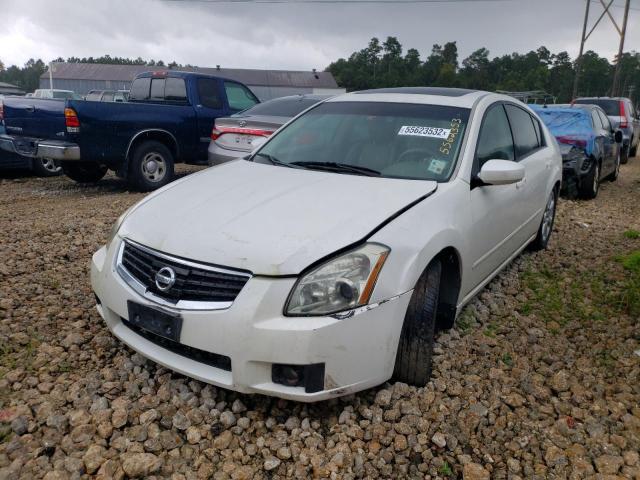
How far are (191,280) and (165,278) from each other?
14 centimetres

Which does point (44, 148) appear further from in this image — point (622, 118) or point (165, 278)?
point (622, 118)

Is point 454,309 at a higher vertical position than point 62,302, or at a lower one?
higher

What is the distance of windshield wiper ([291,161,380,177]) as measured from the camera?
3.22 m

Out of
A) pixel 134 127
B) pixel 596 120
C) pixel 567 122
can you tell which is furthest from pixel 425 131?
pixel 596 120

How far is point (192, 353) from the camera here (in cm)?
246

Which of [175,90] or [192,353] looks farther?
[175,90]

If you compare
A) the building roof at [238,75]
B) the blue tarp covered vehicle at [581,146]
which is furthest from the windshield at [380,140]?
the building roof at [238,75]

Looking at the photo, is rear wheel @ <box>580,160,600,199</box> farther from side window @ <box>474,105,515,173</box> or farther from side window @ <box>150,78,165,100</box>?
side window @ <box>150,78,165,100</box>

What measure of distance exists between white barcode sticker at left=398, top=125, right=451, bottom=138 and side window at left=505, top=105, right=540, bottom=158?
1017mm

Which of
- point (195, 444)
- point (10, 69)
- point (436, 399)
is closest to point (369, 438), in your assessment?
point (436, 399)

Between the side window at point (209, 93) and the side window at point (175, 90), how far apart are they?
263 millimetres

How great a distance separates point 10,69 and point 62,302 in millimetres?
123990

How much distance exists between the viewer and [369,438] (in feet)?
8.00

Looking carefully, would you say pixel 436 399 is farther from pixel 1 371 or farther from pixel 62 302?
pixel 62 302
